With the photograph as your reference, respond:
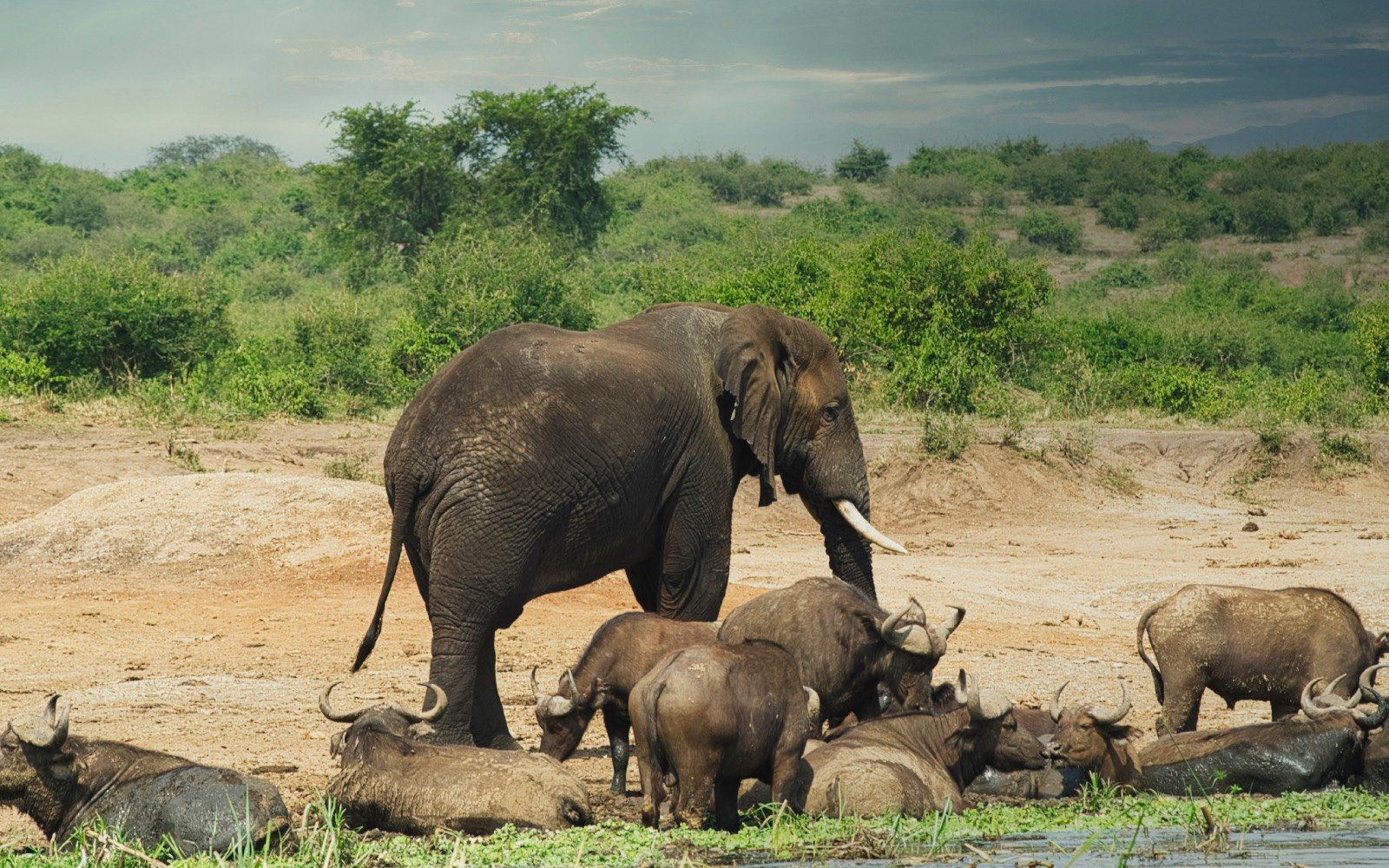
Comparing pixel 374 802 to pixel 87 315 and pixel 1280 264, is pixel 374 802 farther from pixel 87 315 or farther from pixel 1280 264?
pixel 1280 264

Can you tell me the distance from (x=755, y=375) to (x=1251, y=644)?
326 centimetres

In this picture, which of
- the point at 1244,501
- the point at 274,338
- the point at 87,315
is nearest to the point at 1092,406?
the point at 1244,501

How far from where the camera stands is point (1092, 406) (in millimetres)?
27156

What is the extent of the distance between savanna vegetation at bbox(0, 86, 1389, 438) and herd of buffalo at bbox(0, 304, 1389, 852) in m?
14.6

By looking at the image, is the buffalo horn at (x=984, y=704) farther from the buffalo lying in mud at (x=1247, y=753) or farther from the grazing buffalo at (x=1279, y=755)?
the grazing buffalo at (x=1279, y=755)

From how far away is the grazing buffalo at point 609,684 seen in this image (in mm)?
8266

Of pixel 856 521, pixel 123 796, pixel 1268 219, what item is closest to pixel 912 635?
pixel 856 521

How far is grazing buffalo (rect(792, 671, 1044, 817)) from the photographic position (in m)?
7.67

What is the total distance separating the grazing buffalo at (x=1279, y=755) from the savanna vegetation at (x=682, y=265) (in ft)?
50.9

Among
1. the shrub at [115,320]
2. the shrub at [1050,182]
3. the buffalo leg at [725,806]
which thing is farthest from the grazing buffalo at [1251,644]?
the shrub at [1050,182]

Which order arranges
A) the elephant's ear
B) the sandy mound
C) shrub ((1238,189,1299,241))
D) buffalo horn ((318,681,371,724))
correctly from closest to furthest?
buffalo horn ((318,681,371,724)) → the elephant's ear → the sandy mound → shrub ((1238,189,1299,241))

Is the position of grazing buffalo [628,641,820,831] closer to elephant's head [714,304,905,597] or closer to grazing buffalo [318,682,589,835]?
grazing buffalo [318,682,589,835]

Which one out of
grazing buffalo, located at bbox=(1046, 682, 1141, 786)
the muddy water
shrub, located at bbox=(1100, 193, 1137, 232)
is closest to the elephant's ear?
grazing buffalo, located at bbox=(1046, 682, 1141, 786)

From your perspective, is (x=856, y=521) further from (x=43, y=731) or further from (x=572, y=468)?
(x=43, y=731)
